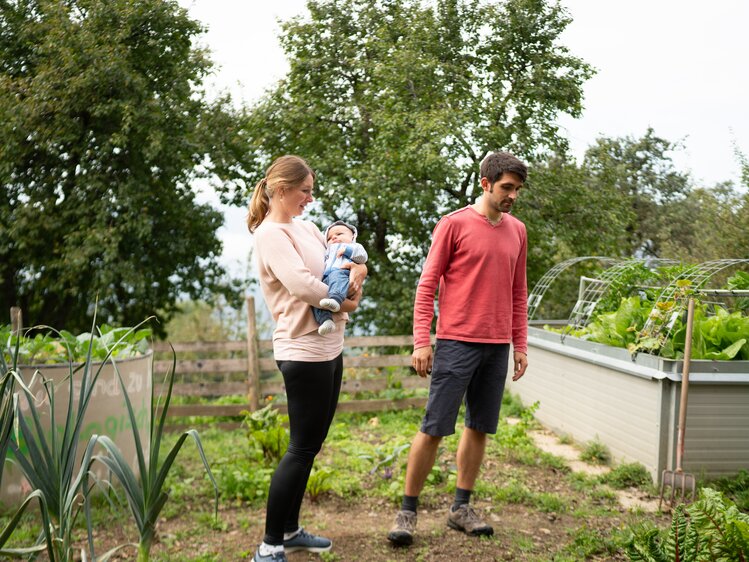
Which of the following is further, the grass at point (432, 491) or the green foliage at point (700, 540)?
the grass at point (432, 491)

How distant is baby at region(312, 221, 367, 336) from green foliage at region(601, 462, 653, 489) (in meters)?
2.61

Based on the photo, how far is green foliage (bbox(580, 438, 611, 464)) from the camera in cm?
503

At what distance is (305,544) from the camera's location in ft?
10.4

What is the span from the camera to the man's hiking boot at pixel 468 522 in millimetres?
3422

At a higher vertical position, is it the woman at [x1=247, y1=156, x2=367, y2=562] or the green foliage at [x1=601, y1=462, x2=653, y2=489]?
the woman at [x1=247, y1=156, x2=367, y2=562]

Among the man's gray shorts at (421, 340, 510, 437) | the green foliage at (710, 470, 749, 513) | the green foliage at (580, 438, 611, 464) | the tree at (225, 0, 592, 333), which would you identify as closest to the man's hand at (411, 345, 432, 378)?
the man's gray shorts at (421, 340, 510, 437)

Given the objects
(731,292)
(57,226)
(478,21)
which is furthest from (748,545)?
(478,21)

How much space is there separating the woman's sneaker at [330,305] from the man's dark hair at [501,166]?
3.29 feet

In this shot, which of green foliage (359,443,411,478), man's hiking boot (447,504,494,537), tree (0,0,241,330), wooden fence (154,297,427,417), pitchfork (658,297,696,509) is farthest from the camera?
tree (0,0,241,330)

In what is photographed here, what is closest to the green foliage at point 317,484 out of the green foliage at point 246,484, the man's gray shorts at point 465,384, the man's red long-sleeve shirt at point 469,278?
the green foliage at point 246,484

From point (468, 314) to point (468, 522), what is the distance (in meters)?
1.04

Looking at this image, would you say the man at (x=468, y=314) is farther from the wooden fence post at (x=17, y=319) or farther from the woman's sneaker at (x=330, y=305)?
the wooden fence post at (x=17, y=319)

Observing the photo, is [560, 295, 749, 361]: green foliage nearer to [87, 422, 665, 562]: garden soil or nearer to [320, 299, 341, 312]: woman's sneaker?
[87, 422, 665, 562]: garden soil

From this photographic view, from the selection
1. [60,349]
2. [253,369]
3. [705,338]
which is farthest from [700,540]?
[253,369]
